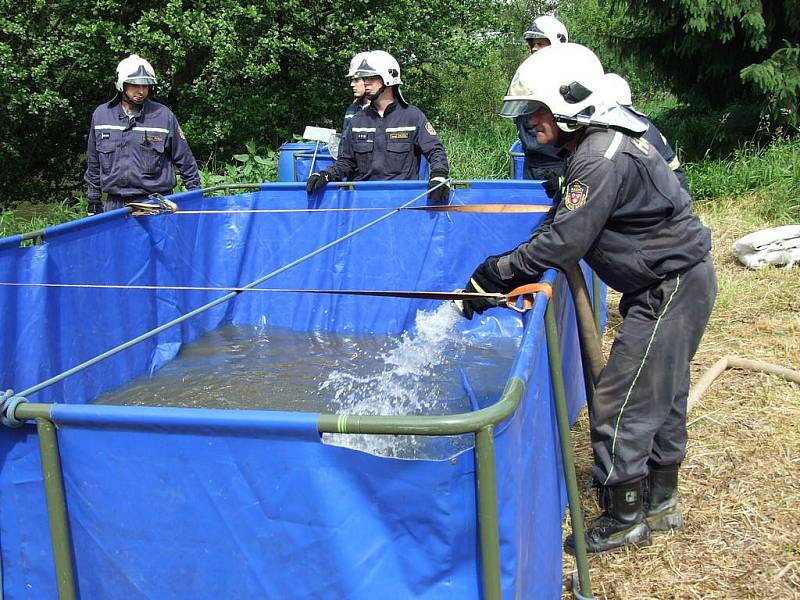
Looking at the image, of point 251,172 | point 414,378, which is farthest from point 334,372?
point 251,172

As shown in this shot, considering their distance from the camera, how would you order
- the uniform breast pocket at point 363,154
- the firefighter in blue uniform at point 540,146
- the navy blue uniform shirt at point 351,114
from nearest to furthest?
the firefighter in blue uniform at point 540,146
the uniform breast pocket at point 363,154
the navy blue uniform shirt at point 351,114

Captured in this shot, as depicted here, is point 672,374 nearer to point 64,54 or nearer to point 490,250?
point 490,250

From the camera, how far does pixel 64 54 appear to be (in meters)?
10.8

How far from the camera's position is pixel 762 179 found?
30.3 ft

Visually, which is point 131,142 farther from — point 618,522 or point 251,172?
point 618,522

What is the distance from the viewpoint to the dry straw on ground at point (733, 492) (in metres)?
3.17

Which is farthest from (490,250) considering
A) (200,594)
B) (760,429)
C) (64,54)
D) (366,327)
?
(64,54)

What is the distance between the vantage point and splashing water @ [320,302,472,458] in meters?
4.66

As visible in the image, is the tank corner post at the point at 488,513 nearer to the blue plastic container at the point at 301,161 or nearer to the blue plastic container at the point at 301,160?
the blue plastic container at the point at 301,161

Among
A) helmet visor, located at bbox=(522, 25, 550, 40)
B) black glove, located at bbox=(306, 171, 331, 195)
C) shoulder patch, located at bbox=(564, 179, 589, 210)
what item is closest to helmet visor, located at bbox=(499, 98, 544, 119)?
shoulder patch, located at bbox=(564, 179, 589, 210)

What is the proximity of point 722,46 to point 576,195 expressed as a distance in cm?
879

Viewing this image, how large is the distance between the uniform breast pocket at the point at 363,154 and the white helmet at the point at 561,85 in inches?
151

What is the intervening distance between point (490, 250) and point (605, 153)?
2.80m

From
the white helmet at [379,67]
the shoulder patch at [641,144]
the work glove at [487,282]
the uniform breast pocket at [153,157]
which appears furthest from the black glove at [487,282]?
the uniform breast pocket at [153,157]
